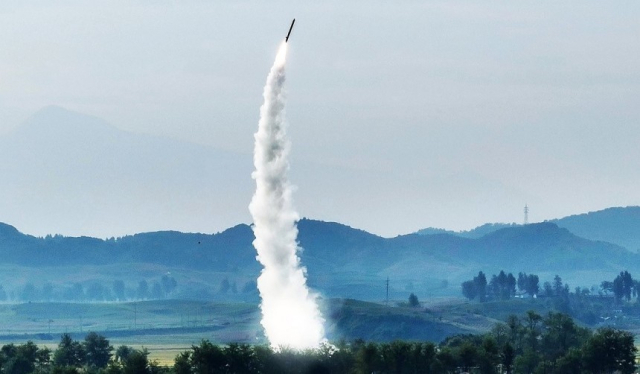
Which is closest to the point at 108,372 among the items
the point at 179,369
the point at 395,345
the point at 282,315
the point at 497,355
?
the point at 179,369

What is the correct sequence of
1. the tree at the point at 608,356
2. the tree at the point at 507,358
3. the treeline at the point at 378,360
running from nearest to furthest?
1. the treeline at the point at 378,360
2. the tree at the point at 608,356
3. the tree at the point at 507,358

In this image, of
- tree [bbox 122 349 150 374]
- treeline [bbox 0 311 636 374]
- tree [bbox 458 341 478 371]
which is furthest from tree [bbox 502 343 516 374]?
tree [bbox 122 349 150 374]

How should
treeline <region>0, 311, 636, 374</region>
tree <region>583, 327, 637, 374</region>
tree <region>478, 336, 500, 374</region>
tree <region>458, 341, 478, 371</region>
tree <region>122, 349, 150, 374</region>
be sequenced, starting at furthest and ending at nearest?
tree <region>583, 327, 637, 374</region>, tree <region>478, 336, 500, 374</region>, tree <region>458, 341, 478, 371</region>, treeline <region>0, 311, 636, 374</region>, tree <region>122, 349, 150, 374</region>

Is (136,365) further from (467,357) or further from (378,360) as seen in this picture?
(467,357)

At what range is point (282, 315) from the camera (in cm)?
17612

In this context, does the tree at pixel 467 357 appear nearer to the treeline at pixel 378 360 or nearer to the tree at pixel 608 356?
the treeline at pixel 378 360

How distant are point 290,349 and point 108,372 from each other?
67.7 ft

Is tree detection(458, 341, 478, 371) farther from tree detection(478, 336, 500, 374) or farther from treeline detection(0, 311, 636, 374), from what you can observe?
tree detection(478, 336, 500, 374)

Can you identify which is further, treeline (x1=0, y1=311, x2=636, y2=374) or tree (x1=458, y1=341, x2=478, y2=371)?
tree (x1=458, y1=341, x2=478, y2=371)

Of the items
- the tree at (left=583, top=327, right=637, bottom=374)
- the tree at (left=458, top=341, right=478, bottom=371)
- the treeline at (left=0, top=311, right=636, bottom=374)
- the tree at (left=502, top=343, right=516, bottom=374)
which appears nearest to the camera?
the treeline at (left=0, top=311, right=636, bottom=374)

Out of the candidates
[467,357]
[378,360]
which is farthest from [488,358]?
[378,360]

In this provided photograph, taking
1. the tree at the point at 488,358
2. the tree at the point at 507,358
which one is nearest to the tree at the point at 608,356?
the tree at the point at 507,358

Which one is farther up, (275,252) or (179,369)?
(275,252)

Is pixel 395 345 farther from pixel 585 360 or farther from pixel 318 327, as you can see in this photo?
pixel 585 360
